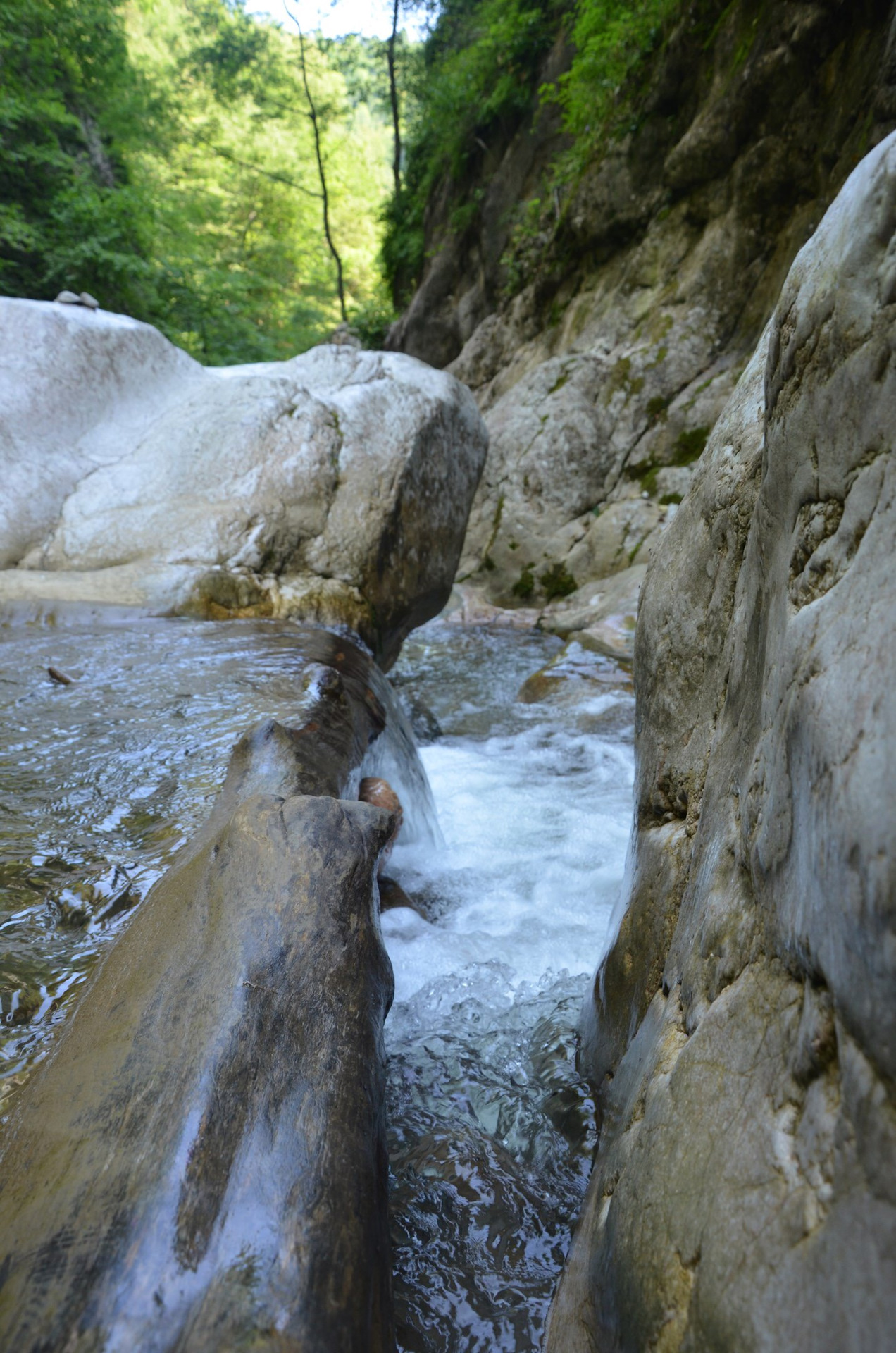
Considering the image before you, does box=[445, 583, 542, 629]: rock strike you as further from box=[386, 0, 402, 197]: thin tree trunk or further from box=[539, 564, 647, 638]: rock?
box=[386, 0, 402, 197]: thin tree trunk

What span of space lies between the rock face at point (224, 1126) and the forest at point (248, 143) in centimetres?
1202

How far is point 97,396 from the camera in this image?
21.2 feet

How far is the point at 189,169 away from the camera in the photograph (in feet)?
59.2

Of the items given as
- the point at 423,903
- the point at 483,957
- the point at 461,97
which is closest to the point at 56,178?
the point at 461,97

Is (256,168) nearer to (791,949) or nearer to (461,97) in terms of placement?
(461,97)

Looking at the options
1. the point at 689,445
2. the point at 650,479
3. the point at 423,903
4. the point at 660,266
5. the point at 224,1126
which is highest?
the point at 660,266

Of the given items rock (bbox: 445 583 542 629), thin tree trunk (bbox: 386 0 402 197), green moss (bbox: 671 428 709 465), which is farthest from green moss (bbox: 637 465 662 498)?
thin tree trunk (bbox: 386 0 402 197)

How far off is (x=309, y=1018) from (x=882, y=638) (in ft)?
4.22

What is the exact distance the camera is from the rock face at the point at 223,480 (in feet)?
17.9

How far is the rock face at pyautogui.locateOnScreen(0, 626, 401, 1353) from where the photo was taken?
1.09 meters

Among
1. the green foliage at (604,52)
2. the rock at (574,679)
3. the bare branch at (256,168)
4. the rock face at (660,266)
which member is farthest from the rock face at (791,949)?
the bare branch at (256,168)

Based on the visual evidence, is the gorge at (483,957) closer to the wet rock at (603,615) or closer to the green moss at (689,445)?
the wet rock at (603,615)

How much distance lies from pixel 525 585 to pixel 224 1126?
10.5 metres

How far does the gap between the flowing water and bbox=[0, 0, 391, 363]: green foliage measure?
372 inches
